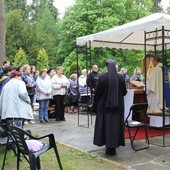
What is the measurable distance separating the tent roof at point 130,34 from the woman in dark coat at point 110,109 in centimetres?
119

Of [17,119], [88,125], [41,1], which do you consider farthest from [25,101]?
[41,1]

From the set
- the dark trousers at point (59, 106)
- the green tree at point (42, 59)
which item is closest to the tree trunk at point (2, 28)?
the dark trousers at point (59, 106)

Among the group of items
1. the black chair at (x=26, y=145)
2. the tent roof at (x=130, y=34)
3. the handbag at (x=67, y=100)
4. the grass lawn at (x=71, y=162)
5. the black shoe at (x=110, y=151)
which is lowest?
the grass lawn at (x=71, y=162)

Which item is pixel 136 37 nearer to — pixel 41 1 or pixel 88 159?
pixel 88 159

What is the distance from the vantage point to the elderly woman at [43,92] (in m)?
11.4

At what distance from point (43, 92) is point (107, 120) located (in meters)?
4.52

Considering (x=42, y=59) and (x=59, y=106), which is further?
(x=42, y=59)

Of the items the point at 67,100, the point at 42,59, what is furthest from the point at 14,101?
the point at 42,59

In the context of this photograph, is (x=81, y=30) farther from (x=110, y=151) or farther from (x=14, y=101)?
(x=110, y=151)

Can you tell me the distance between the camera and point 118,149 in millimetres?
7750

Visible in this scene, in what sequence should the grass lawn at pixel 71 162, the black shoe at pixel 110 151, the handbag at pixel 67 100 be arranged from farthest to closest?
the handbag at pixel 67 100
the black shoe at pixel 110 151
the grass lawn at pixel 71 162

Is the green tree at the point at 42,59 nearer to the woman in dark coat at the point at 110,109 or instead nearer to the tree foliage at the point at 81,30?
the tree foliage at the point at 81,30

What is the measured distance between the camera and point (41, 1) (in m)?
62.8

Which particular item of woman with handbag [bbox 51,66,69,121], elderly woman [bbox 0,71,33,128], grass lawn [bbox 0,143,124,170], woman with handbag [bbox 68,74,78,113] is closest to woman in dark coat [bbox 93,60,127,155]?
grass lawn [bbox 0,143,124,170]
